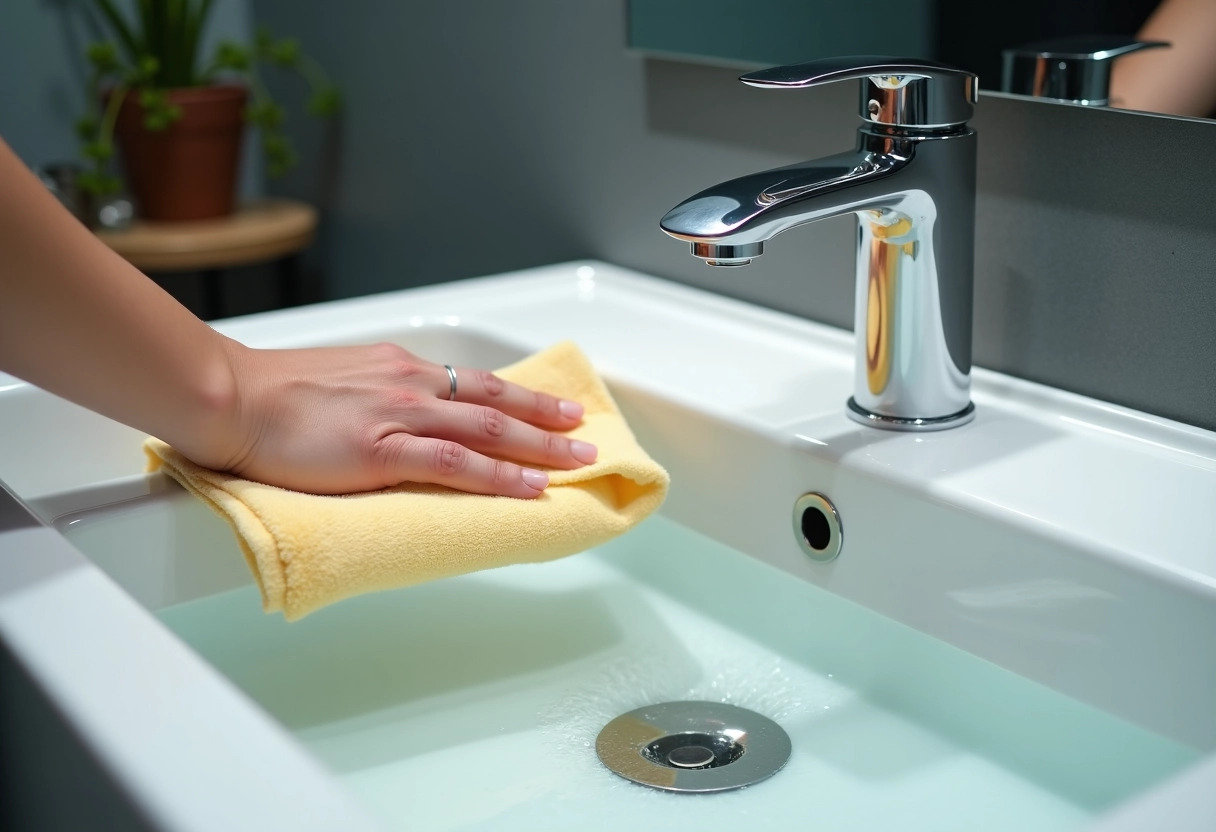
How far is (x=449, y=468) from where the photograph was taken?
0.59 metres

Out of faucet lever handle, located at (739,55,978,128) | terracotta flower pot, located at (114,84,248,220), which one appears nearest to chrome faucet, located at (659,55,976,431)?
faucet lever handle, located at (739,55,978,128)

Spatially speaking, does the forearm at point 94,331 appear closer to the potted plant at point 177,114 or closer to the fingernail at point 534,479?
the fingernail at point 534,479

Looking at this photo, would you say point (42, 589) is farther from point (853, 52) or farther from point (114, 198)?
point (114, 198)

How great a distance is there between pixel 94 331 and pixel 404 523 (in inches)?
5.9

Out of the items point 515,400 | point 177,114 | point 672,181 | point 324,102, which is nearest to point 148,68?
→ point 177,114

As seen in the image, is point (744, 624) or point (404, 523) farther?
point (744, 624)

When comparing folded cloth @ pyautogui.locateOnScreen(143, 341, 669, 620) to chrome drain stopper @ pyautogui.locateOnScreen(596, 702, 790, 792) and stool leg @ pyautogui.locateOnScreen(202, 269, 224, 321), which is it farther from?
stool leg @ pyautogui.locateOnScreen(202, 269, 224, 321)

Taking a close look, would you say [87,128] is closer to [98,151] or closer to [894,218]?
[98,151]

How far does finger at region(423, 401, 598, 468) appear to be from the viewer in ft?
2.03

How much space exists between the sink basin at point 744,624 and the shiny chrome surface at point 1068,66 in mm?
152

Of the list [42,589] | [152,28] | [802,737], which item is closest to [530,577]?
[802,737]

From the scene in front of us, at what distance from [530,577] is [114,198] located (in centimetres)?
94

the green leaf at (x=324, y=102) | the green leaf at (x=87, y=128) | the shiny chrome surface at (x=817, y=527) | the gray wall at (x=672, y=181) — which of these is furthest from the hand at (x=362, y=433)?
the green leaf at (x=87, y=128)

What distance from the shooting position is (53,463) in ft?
2.29
